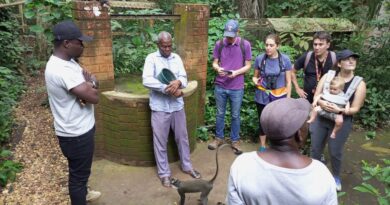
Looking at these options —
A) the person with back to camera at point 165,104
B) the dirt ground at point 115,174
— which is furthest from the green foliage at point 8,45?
the person with back to camera at point 165,104

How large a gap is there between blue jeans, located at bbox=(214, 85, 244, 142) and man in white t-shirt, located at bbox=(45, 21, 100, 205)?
7.05ft

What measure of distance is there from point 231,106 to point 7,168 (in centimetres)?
292

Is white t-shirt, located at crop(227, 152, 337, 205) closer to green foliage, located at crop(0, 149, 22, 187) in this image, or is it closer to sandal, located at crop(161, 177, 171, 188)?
sandal, located at crop(161, 177, 171, 188)

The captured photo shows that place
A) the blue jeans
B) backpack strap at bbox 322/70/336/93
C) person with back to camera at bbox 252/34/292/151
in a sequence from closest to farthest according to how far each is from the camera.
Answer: backpack strap at bbox 322/70/336/93, person with back to camera at bbox 252/34/292/151, the blue jeans

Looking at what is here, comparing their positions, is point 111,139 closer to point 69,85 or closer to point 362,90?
point 69,85

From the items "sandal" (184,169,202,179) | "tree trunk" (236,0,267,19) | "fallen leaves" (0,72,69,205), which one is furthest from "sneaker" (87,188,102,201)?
"tree trunk" (236,0,267,19)

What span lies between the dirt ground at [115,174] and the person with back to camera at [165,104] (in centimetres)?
25

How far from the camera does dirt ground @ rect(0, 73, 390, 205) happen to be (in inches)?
152

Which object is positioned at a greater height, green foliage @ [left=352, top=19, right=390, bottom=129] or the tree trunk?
the tree trunk

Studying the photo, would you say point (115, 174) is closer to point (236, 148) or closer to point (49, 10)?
point (236, 148)

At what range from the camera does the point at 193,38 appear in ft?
16.5

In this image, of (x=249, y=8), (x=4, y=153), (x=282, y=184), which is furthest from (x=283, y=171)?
(x=249, y=8)

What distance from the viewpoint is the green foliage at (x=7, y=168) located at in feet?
13.1

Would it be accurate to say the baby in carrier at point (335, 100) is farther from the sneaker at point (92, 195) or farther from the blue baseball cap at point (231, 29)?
the sneaker at point (92, 195)
